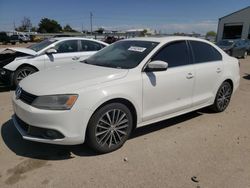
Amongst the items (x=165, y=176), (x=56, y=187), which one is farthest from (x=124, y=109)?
(x=56, y=187)

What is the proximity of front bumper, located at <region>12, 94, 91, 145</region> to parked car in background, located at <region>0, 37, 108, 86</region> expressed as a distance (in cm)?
326

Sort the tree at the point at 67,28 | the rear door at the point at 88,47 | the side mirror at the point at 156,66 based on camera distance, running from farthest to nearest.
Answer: the tree at the point at 67,28
the rear door at the point at 88,47
the side mirror at the point at 156,66

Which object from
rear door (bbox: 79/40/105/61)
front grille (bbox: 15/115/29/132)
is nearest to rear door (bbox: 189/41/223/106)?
front grille (bbox: 15/115/29/132)

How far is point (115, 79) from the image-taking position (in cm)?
315

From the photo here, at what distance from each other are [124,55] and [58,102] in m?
1.52

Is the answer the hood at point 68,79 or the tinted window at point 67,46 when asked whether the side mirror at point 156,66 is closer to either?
the hood at point 68,79

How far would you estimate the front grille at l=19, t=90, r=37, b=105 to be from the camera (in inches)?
115

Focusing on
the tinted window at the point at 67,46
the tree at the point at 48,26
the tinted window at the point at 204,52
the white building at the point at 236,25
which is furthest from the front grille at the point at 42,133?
the tree at the point at 48,26

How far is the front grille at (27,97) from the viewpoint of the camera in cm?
292

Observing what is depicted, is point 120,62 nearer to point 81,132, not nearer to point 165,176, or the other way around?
point 81,132

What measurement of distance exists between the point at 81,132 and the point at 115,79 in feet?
2.76

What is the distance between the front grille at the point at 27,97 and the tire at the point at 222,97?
3.56 meters

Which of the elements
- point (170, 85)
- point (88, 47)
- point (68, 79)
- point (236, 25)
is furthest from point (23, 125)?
point (236, 25)

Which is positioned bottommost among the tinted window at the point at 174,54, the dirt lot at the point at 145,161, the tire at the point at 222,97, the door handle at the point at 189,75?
the dirt lot at the point at 145,161
